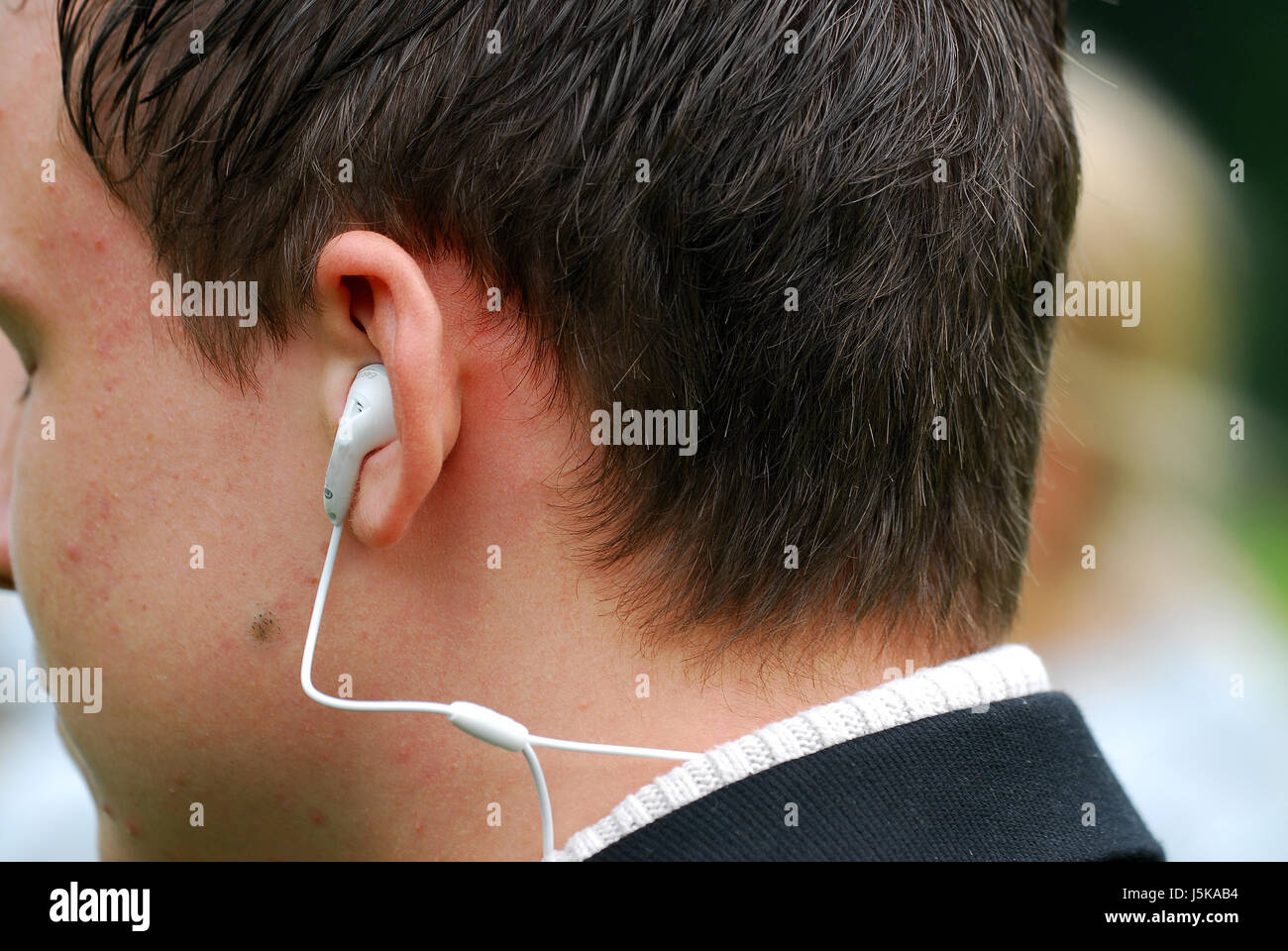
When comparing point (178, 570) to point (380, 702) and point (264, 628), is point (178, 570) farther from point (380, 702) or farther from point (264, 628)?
point (380, 702)

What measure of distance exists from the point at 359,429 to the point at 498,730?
0.81ft

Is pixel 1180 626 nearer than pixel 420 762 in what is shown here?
No

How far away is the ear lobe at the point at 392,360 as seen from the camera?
2.85 feet

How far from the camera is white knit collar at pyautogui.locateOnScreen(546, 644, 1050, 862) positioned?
34.2 inches

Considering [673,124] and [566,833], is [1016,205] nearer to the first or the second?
[673,124]

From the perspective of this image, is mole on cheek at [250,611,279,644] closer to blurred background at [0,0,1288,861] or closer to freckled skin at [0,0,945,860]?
freckled skin at [0,0,945,860]

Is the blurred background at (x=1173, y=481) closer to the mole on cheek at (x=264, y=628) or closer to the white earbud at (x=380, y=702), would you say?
the mole on cheek at (x=264, y=628)

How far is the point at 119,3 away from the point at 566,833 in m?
0.77

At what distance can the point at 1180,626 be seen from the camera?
293 centimetres

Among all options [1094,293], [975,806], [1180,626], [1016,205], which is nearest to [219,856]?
[975,806]

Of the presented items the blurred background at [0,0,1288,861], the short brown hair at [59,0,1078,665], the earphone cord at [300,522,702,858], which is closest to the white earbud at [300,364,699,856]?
the earphone cord at [300,522,702,858]

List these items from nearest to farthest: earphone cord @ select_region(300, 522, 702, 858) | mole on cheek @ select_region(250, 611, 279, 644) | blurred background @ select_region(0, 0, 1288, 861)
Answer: earphone cord @ select_region(300, 522, 702, 858), mole on cheek @ select_region(250, 611, 279, 644), blurred background @ select_region(0, 0, 1288, 861)

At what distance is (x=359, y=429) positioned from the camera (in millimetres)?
880

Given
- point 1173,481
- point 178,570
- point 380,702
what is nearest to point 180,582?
point 178,570
